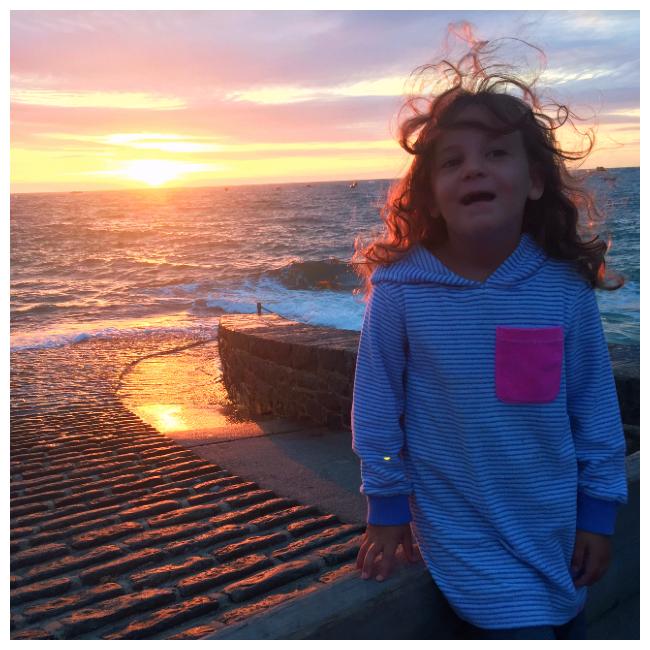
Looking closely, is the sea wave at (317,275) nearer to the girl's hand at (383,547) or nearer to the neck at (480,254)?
the neck at (480,254)

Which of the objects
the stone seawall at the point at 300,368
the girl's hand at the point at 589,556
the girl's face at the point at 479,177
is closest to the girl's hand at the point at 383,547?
the girl's hand at the point at 589,556

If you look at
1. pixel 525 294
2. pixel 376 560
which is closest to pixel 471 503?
pixel 376 560

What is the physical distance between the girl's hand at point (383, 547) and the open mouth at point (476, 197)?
92 centimetres

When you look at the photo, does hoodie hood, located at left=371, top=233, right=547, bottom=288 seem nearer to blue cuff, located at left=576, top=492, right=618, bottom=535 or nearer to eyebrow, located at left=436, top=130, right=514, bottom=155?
eyebrow, located at left=436, top=130, right=514, bottom=155

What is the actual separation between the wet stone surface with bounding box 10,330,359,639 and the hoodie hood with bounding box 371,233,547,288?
3.03 feet

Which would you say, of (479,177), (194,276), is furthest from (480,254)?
(194,276)

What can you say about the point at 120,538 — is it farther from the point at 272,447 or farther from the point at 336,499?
the point at 272,447

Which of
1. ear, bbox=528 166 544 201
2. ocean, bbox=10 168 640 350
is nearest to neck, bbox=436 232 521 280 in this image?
ear, bbox=528 166 544 201

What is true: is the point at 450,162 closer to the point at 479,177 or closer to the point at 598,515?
the point at 479,177

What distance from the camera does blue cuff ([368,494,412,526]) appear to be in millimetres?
1920

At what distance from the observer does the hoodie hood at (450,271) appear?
195cm

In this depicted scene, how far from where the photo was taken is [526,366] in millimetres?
1884

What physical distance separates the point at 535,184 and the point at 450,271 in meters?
0.44

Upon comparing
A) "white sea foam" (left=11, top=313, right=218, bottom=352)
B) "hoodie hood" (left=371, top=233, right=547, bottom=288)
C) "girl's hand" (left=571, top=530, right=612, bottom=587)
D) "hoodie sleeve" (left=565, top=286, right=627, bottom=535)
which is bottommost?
"white sea foam" (left=11, top=313, right=218, bottom=352)
